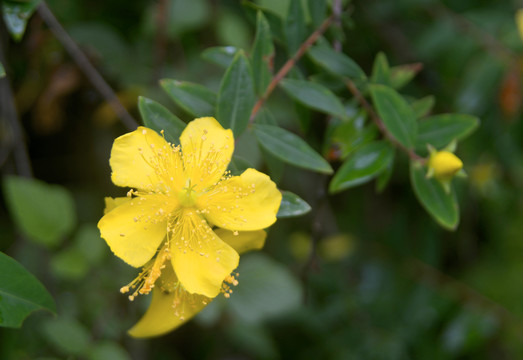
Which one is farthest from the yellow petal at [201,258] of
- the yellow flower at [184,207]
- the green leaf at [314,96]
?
the green leaf at [314,96]

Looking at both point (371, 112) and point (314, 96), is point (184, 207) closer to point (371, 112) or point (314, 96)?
point (314, 96)

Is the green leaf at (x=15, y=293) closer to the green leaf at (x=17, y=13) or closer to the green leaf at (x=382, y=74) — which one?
the green leaf at (x=17, y=13)

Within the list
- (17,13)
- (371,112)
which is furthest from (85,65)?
(371,112)

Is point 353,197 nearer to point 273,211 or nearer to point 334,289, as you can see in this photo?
point 334,289

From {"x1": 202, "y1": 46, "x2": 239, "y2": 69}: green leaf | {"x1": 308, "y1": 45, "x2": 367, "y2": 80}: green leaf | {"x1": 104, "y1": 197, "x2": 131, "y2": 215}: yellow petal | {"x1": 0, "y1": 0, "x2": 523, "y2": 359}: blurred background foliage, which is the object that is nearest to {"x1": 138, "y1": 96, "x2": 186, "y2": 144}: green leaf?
{"x1": 104, "y1": 197, "x2": 131, "y2": 215}: yellow petal

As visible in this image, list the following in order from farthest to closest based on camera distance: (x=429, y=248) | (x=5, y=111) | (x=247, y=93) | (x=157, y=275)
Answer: (x=429, y=248)
(x=5, y=111)
(x=247, y=93)
(x=157, y=275)

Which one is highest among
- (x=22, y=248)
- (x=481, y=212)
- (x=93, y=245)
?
(x=93, y=245)

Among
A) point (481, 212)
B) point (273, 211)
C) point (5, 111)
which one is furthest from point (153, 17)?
point (481, 212)
